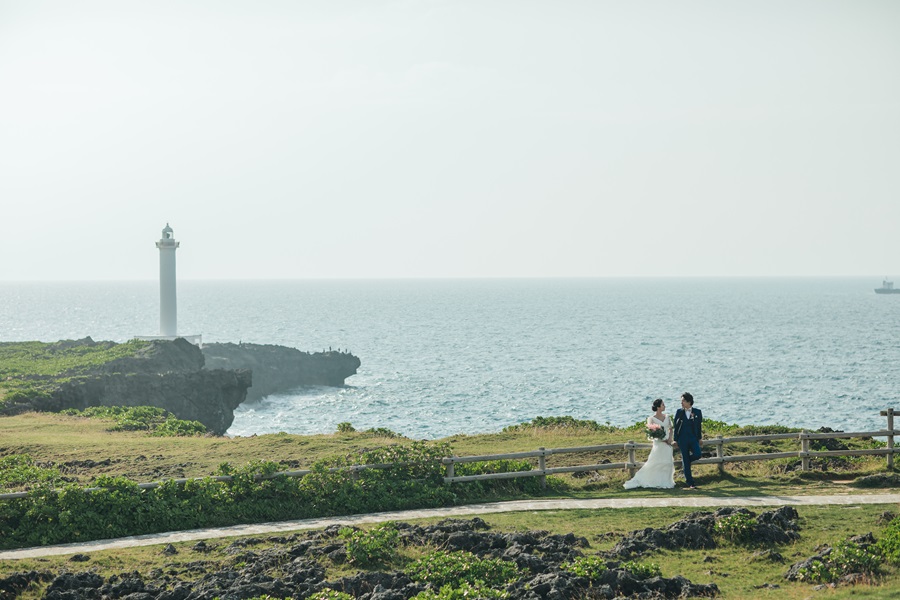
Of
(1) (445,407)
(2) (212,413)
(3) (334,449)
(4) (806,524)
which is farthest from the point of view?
(1) (445,407)

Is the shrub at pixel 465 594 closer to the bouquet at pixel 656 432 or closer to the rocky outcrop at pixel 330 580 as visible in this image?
the rocky outcrop at pixel 330 580

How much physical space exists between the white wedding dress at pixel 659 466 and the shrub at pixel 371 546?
790cm

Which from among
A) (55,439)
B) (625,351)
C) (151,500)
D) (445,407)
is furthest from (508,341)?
(151,500)

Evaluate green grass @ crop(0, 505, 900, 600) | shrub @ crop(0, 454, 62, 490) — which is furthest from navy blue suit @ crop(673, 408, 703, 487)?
shrub @ crop(0, 454, 62, 490)

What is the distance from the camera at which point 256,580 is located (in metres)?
15.8

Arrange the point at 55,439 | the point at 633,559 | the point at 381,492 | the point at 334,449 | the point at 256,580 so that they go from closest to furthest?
1. the point at 256,580
2. the point at 633,559
3. the point at 381,492
4. the point at 334,449
5. the point at 55,439

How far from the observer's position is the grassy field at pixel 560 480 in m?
16.5

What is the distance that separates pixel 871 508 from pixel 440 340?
140529 mm

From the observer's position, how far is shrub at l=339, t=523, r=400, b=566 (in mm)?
17000

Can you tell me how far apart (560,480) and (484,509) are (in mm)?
3241

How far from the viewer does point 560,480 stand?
78.8 ft

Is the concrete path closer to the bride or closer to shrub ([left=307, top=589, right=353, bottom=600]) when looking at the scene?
the bride

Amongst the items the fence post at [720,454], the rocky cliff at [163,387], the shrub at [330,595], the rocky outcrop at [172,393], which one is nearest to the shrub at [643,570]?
the shrub at [330,595]

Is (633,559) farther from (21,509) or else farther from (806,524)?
(21,509)
